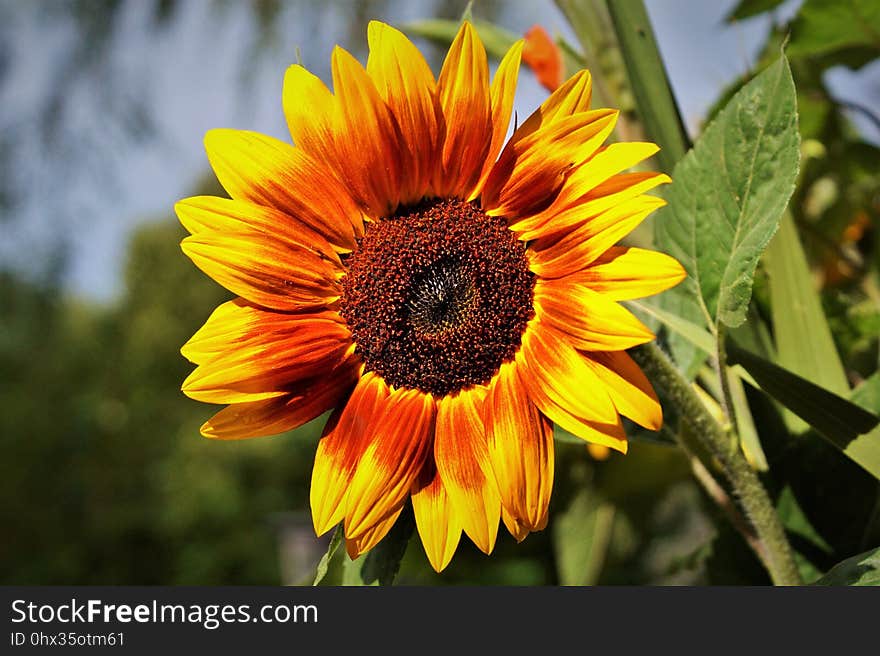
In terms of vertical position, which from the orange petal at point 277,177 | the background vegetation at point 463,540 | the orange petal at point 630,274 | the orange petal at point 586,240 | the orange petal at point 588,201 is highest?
the orange petal at point 277,177

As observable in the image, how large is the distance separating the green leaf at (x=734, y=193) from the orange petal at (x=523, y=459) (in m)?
0.06

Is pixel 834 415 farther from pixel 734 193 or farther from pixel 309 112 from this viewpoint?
pixel 309 112

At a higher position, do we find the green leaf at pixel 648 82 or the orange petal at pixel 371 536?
the green leaf at pixel 648 82

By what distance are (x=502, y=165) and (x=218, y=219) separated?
0.09 m

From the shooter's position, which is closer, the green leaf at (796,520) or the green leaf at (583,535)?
the green leaf at (796,520)

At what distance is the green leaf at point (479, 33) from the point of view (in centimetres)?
41

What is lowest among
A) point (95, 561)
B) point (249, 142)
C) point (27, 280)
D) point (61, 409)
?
point (95, 561)

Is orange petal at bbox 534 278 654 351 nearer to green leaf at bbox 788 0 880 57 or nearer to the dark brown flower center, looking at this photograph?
the dark brown flower center

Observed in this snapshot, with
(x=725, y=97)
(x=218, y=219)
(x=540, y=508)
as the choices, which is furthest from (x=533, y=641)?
(x=725, y=97)

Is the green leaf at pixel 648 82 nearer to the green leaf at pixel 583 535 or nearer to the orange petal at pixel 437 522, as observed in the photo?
the orange petal at pixel 437 522

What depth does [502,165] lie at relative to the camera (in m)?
0.26

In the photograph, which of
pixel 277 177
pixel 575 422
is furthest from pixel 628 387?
pixel 277 177

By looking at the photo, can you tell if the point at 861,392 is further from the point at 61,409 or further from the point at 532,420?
the point at 61,409

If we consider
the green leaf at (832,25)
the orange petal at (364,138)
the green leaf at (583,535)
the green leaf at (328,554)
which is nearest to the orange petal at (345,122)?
the orange petal at (364,138)
